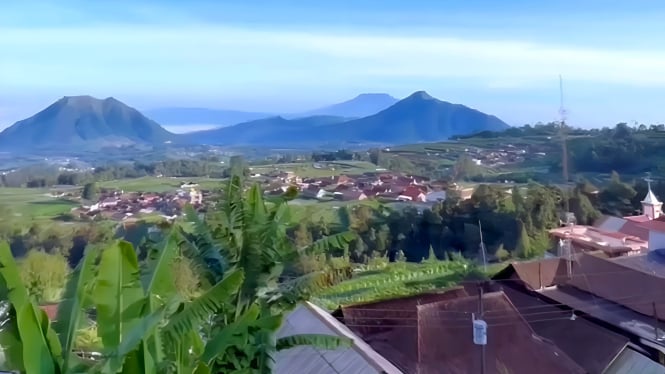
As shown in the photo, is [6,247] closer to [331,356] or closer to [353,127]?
[331,356]

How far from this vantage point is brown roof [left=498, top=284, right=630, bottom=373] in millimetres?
4375

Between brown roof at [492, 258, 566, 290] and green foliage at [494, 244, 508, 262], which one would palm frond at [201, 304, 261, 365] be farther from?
green foliage at [494, 244, 508, 262]

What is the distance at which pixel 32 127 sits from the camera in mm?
10555

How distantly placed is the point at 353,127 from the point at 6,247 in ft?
34.3

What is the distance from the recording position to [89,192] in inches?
351

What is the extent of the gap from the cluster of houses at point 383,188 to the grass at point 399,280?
1451 millimetres

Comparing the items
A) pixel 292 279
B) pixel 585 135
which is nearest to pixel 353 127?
→ pixel 585 135

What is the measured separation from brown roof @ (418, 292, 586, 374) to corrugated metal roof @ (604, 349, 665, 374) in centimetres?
33

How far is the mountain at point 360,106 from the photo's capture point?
1312 centimetres

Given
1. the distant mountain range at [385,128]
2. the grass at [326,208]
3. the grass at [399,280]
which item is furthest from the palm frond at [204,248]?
the distant mountain range at [385,128]

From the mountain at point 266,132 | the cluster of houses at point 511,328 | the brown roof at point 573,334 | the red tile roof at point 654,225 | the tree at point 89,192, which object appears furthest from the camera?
the mountain at point 266,132

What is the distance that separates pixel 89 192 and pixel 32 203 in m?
0.72

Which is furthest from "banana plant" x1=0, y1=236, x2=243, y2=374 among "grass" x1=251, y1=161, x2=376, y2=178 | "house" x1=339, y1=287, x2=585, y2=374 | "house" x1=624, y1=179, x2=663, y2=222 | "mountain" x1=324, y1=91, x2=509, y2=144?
"mountain" x1=324, y1=91, x2=509, y2=144

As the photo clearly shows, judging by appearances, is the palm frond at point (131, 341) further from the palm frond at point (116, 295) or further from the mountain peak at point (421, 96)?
the mountain peak at point (421, 96)
